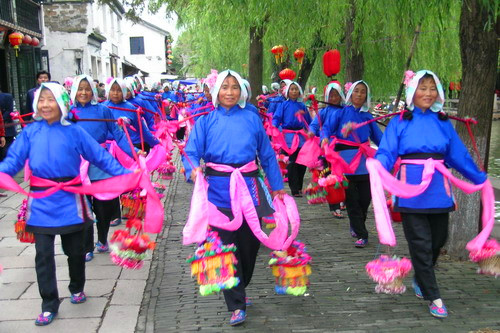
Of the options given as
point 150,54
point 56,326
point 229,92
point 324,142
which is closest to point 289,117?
point 324,142

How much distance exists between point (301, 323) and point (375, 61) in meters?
7.34

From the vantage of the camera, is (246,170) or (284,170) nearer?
(246,170)

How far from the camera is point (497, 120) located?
2661 centimetres

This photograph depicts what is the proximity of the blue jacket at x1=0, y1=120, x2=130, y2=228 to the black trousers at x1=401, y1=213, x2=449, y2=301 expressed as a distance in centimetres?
247

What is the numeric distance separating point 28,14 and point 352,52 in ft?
42.7

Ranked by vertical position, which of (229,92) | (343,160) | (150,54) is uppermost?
(150,54)

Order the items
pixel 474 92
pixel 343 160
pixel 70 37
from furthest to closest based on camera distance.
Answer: pixel 70 37 < pixel 343 160 < pixel 474 92

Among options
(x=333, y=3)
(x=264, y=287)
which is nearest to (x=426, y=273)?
(x=264, y=287)

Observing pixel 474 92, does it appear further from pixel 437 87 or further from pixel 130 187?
pixel 130 187

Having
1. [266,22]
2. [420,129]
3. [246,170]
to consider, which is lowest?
[246,170]

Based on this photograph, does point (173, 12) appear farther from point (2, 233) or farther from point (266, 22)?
point (2, 233)

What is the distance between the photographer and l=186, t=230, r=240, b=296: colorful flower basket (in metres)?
3.75

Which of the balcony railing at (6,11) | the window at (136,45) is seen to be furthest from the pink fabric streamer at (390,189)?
the window at (136,45)

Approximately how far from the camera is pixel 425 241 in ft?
13.1
